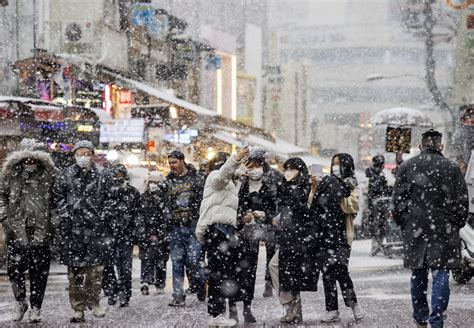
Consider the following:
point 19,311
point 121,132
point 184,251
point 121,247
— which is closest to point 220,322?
point 19,311

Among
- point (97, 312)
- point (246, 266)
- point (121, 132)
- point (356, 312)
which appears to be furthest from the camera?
point (121, 132)

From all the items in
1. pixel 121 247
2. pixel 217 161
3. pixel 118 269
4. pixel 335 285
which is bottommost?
pixel 118 269

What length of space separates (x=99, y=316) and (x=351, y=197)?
120 inches

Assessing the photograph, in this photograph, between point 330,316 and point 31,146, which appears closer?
point 330,316

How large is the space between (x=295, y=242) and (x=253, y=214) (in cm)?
53

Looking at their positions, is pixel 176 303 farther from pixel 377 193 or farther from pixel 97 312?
pixel 377 193

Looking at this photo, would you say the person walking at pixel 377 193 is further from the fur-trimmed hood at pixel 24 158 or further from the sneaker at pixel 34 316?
the sneaker at pixel 34 316

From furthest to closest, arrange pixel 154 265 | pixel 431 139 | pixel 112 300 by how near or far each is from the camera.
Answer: pixel 154 265
pixel 112 300
pixel 431 139

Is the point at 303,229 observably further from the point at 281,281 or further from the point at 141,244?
the point at 141,244

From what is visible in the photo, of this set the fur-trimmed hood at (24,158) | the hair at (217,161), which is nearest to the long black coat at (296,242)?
the hair at (217,161)

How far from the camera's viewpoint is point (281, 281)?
29.6 ft

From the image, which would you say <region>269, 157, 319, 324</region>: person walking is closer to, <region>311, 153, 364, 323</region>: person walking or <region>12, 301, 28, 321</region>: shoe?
<region>311, 153, 364, 323</region>: person walking

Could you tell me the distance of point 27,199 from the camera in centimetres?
952

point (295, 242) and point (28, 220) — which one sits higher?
point (28, 220)
